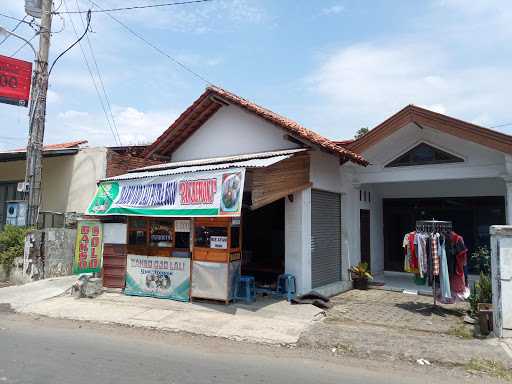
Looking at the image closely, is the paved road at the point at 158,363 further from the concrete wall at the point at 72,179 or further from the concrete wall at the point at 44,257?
the concrete wall at the point at 72,179

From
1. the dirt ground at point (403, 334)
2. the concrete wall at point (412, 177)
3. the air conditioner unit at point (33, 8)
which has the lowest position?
the dirt ground at point (403, 334)

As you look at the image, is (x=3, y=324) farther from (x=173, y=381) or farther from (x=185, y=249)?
(x=173, y=381)

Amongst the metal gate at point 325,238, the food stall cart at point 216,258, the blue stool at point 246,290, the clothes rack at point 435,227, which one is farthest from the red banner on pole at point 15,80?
the clothes rack at point 435,227

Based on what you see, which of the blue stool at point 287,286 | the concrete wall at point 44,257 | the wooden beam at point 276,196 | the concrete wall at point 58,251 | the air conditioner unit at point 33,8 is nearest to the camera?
the wooden beam at point 276,196

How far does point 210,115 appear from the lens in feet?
41.4

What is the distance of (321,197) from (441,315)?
164 inches

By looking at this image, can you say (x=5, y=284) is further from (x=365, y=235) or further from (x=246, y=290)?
(x=365, y=235)

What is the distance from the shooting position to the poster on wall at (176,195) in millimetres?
8750

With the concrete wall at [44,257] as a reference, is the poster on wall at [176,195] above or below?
above

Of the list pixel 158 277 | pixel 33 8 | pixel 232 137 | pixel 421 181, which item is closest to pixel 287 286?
pixel 158 277

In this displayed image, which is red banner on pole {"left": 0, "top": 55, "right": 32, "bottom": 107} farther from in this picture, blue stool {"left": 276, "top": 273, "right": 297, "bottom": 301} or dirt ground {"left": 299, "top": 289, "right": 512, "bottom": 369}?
dirt ground {"left": 299, "top": 289, "right": 512, "bottom": 369}

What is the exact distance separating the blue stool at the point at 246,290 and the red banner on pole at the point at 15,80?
8891 mm

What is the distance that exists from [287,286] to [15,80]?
10278mm

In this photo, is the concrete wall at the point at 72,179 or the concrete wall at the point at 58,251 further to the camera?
the concrete wall at the point at 72,179
